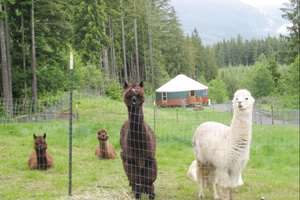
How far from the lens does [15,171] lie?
6.89 meters

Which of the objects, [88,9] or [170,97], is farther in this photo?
[170,97]

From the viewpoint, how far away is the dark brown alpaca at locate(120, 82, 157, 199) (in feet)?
15.6

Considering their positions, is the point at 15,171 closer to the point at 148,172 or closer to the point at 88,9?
the point at 148,172

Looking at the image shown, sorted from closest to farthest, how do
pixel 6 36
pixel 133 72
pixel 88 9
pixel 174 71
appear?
1. pixel 6 36
2. pixel 88 9
3. pixel 133 72
4. pixel 174 71

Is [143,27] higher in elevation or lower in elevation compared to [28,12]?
higher

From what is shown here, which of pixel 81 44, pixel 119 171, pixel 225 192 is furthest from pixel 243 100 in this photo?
pixel 81 44

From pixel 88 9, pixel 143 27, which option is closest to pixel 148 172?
pixel 88 9

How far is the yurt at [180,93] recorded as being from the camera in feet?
108

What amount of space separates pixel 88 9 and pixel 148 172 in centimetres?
2479

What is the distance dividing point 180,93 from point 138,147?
28.2 metres

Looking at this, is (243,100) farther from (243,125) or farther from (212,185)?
(212,185)

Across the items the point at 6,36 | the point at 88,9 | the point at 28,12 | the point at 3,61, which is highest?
the point at 88,9

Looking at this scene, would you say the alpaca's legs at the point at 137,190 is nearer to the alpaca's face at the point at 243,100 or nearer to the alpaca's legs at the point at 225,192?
the alpaca's legs at the point at 225,192

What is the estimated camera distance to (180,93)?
107 feet
